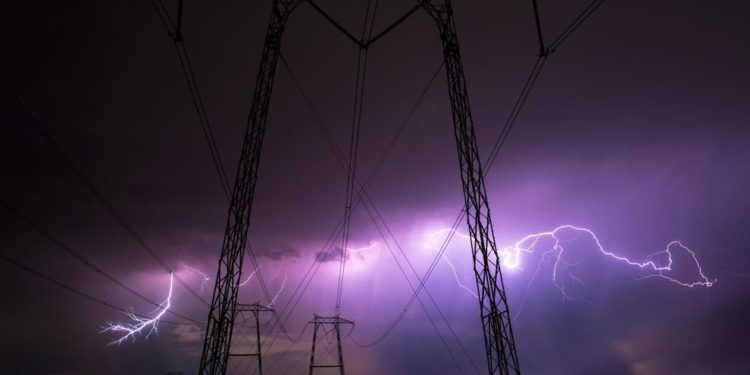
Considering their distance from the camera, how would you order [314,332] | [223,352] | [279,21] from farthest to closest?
1. [314,332]
2. [279,21]
3. [223,352]

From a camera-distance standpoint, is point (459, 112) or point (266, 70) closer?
point (459, 112)

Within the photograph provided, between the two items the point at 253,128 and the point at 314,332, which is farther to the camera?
the point at 314,332

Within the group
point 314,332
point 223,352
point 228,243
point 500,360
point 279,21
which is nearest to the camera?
point 500,360

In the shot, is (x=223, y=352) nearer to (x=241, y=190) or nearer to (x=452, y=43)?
(x=241, y=190)

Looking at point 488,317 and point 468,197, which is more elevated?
point 468,197

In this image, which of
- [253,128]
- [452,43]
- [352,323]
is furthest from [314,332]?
[452,43]

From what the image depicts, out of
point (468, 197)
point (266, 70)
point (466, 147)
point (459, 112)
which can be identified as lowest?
point (468, 197)

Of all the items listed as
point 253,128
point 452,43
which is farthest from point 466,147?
point 253,128

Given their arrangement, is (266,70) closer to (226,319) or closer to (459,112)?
(459,112)

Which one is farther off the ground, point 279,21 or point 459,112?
point 279,21
